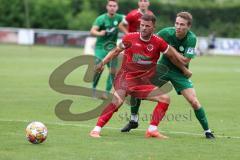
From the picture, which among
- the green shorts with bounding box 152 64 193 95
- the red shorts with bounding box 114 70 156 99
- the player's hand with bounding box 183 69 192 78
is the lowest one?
the red shorts with bounding box 114 70 156 99

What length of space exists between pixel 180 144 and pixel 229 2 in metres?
56.5

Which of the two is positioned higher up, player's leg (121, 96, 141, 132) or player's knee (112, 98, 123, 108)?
player's knee (112, 98, 123, 108)

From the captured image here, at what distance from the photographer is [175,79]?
1185cm

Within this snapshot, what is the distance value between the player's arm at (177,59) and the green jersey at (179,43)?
5.2 inches

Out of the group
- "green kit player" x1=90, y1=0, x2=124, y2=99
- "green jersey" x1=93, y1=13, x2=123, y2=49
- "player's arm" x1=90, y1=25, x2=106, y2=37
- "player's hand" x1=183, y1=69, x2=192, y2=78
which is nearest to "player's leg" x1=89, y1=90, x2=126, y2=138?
"player's hand" x1=183, y1=69, x2=192, y2=78

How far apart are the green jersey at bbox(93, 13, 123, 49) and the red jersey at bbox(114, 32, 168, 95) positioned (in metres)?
6.50

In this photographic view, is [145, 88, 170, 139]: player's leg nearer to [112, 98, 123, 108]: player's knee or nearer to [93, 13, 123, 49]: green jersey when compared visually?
[112, 98, 123, 108]: player's knee

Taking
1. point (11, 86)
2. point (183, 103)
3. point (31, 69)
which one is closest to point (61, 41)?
point (31, 69)

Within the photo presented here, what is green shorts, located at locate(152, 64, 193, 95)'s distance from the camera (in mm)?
11789

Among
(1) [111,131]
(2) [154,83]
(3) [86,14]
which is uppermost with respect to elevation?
(2) [154,83]

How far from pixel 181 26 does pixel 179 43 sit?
1.45 ft

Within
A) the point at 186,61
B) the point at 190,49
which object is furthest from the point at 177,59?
the point at 190,49

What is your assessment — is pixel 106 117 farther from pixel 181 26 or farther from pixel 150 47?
pixel 181 26

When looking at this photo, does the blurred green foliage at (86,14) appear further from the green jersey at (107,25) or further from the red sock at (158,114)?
the red sock at (158,114)
